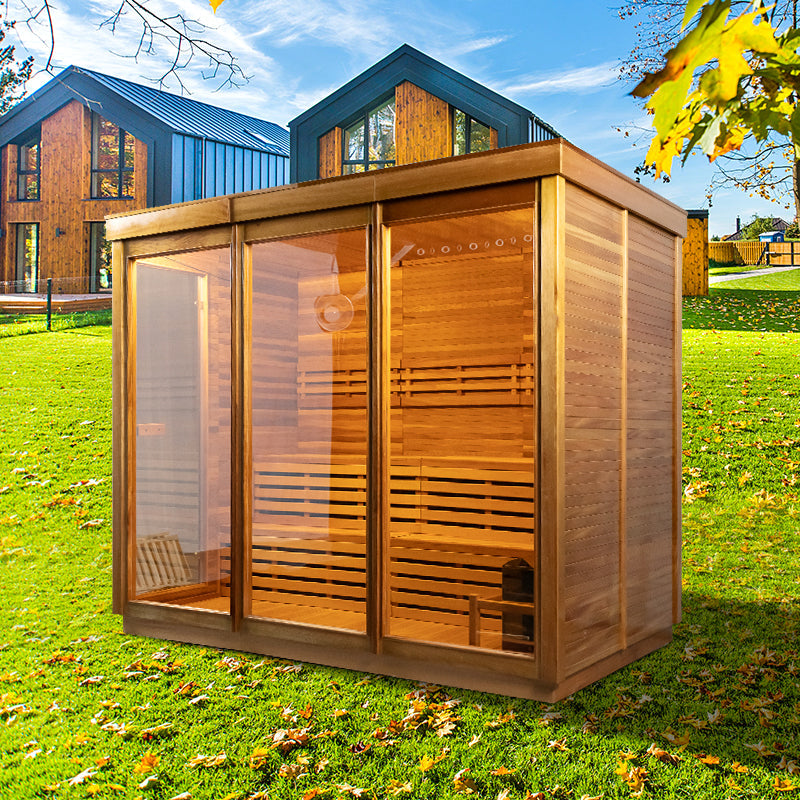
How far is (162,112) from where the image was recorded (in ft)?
81.9

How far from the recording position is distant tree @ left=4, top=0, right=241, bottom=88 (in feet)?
20.5

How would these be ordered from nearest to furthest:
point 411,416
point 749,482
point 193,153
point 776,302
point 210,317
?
point 210,317
point 411,416
point 749,482
point 776,302
point 193,153

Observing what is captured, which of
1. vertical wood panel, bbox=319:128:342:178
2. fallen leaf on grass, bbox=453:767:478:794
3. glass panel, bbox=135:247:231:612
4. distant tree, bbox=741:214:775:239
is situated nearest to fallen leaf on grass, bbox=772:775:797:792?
fallen leaf on grass, bbox=453:767:478:794

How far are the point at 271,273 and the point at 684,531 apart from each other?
513cm

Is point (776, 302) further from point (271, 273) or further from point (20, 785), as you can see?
point (20, 785)

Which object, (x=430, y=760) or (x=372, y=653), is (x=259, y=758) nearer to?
(x=430, y=760)

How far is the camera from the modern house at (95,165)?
24.6m

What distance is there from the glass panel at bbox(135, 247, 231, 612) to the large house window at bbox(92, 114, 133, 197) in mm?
19888

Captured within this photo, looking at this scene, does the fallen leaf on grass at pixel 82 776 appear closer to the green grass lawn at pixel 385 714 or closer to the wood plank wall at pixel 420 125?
the green grass lawn at pixel 385 714

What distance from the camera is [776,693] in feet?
17.2

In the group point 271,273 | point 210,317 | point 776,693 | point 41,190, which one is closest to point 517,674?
point 776,693

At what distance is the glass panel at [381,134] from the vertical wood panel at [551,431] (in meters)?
16.2

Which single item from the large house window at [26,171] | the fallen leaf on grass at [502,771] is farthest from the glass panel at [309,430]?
the large house window at [26,171]

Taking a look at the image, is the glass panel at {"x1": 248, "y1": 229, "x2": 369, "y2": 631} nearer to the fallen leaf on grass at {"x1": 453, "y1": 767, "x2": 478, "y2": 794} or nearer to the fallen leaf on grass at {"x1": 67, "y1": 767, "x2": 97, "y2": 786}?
the fallen leaf on grass at {"x1": 453, "y1": 767, "x2": 478, "y2": 794}
